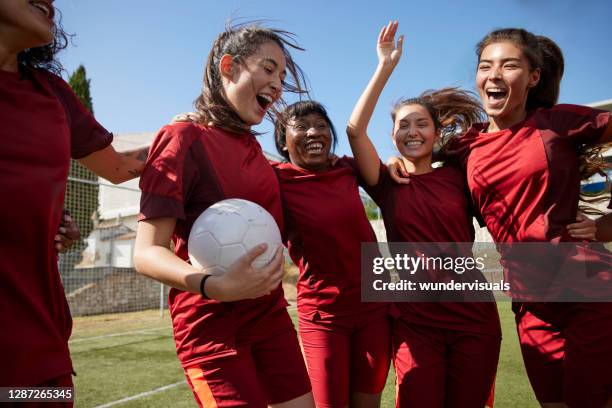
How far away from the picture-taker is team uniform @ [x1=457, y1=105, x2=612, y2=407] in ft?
8.22

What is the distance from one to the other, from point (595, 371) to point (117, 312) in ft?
48.7

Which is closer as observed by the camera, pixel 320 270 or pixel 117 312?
pixel 320 270

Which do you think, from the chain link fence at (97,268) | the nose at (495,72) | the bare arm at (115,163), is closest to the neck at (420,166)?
the nose at (495,72)

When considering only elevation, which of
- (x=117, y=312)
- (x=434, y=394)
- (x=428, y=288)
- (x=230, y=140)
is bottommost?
(x=117, y=312)

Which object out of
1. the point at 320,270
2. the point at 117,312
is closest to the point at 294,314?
the point at 117,312

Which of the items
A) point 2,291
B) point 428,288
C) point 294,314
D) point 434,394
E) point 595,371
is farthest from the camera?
point 294,314

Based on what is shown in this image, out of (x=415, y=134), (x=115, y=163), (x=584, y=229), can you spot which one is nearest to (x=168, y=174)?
(x=115, y=163)

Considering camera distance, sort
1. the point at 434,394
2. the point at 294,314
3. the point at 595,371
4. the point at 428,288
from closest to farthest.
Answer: the point at 595,371 → the point at 434,394 → the point at 428,288 → the point at 294,314

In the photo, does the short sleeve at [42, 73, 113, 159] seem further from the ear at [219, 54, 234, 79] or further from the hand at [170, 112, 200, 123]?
the ear at [219, 54, 234, 79]

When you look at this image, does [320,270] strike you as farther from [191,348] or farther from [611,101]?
[611,101]

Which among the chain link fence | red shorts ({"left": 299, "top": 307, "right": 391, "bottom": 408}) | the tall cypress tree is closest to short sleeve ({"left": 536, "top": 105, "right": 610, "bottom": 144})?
red shorts ({"left": 299, "top": 307, "right": 391, "bottom": 408})

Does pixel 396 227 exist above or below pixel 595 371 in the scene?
above

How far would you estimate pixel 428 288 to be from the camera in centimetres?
314

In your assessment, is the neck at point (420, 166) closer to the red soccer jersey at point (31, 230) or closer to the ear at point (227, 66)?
the ear at point (227, 66)
